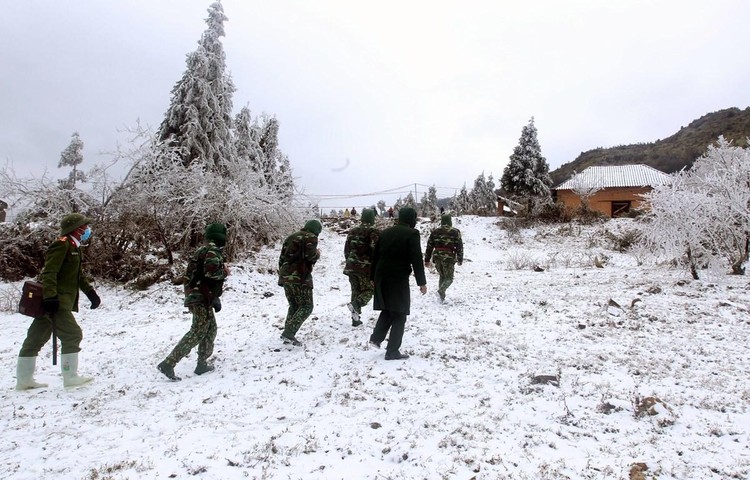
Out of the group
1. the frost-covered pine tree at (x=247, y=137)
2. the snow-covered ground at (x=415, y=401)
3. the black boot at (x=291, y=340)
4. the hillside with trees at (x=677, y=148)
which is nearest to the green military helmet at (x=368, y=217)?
the snow-covered ground at (x=415, y=401)

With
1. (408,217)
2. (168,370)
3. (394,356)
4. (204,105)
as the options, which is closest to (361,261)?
(408,217)

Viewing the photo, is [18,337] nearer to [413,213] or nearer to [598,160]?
[413,213]

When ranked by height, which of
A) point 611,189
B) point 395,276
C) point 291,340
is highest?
point 611,189

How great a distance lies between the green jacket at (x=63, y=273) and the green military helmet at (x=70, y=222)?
0.08m

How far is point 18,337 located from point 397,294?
6972 millimetres

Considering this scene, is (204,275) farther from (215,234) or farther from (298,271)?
(298,271)

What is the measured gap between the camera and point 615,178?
43.1m

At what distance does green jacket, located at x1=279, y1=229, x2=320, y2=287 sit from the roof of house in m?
36.9

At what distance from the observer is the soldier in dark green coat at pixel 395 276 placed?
5.89 metres

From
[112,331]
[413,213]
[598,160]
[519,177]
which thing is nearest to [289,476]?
[413,213]

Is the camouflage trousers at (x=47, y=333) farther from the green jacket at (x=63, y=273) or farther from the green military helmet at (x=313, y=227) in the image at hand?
the green military helmet at (x=313, y=227)

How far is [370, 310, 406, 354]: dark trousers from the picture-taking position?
19.4 ft

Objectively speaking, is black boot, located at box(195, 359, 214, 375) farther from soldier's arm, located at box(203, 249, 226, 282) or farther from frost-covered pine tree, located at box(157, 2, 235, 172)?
frost-covered pine tree, located at box(157, 2, 235, 172)

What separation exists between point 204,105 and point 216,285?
15760 mm
